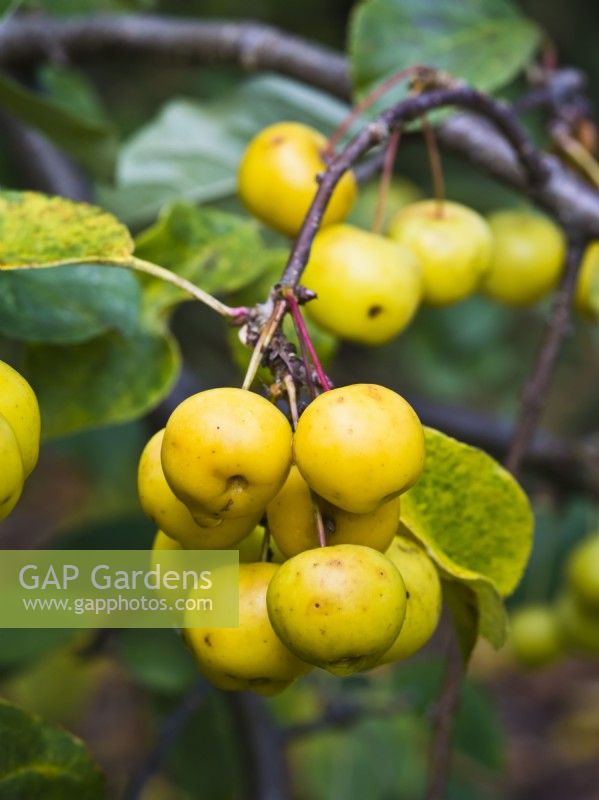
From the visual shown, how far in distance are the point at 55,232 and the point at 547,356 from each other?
409mm

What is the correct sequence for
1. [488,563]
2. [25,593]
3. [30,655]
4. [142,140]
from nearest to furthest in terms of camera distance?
1. [488,563]
2. [25,593]
3. [30,655]
4. [142,140]

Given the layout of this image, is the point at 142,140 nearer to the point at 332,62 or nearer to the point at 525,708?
the point at 332,62

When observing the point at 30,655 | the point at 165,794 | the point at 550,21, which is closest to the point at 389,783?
the point at 165,794

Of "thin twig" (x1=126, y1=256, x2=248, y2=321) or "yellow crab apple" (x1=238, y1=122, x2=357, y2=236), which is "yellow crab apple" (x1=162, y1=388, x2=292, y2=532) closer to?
"thin twig" (x1=126, y1=256, x2=248, y2=321)

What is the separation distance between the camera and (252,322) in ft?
1.32

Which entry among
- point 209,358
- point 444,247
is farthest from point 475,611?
point 209,358

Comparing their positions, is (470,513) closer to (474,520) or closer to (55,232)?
(474,520)

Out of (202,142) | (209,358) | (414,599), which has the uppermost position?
(414,599)

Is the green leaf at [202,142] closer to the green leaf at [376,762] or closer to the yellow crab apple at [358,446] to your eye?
the yellow crab apple at [358,446]

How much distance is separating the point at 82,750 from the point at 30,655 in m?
0.39

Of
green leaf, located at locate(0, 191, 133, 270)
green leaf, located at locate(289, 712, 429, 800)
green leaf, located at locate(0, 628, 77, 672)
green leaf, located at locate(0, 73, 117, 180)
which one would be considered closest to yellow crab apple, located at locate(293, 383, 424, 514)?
green leaf, located at locate(0, 191, 133, 270)

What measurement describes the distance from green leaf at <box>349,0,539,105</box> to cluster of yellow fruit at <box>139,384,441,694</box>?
429 millimetres

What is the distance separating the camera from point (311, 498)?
0.39 m

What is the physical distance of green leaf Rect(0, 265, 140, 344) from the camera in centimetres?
54
